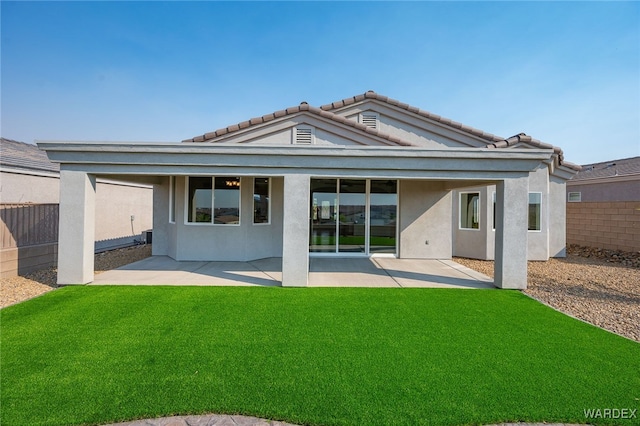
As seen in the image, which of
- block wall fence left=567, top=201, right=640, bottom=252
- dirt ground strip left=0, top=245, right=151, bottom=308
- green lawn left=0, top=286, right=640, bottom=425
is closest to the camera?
green lawn left=0, top=286, right=640, bottom=425

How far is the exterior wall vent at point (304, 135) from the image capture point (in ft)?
37.5

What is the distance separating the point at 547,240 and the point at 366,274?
29.4 feet

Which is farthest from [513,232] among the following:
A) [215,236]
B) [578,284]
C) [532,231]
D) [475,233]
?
[215,236]

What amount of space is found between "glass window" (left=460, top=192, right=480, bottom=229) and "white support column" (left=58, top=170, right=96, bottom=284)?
13432 millimetres

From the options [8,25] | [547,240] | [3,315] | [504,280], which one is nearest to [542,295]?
[504,280]

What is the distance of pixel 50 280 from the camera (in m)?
8.34

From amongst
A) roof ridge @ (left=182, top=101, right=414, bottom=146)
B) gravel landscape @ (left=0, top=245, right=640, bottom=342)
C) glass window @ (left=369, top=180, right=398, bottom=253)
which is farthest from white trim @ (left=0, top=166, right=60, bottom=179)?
glass window @ (left=369, top=180, right=398, bottom=253)

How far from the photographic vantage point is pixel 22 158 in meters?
12.6

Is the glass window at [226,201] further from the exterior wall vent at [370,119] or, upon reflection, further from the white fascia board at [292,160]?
the exterior wall vent at [370,119]

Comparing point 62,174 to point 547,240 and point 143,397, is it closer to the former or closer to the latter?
point 143,397

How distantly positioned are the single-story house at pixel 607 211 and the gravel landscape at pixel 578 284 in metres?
0.97

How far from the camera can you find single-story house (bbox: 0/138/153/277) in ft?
28.4

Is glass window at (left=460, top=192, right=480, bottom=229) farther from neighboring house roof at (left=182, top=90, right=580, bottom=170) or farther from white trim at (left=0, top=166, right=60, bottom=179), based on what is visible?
white trim at (left=0, top=166, right=60, bottom=179)

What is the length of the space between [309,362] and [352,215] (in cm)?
851
